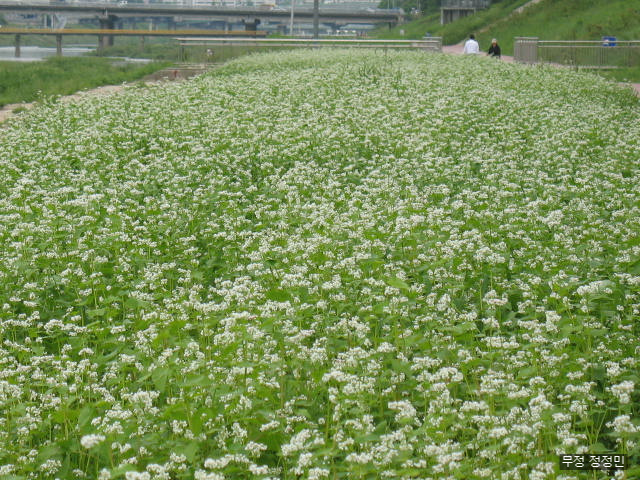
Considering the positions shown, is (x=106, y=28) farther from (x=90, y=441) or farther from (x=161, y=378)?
(x=90, y=441)

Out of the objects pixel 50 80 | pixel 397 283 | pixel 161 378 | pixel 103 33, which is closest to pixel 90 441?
pixel 161 378

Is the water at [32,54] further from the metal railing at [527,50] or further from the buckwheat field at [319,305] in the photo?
the buckwheat field at [319,305]

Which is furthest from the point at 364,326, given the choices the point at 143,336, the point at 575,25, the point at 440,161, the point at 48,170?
the point at 575,25

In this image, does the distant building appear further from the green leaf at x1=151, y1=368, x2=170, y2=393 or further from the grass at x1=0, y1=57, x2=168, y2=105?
the green leaf at x1=151, y1=368, x2=170, y2=393

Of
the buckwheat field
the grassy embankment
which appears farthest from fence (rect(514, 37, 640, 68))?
the buckwheat field

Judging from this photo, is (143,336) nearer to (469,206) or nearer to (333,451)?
(333,451)

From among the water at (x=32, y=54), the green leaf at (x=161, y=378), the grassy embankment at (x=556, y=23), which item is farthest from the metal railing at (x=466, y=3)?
the green leaf at (x=161, y=378)
